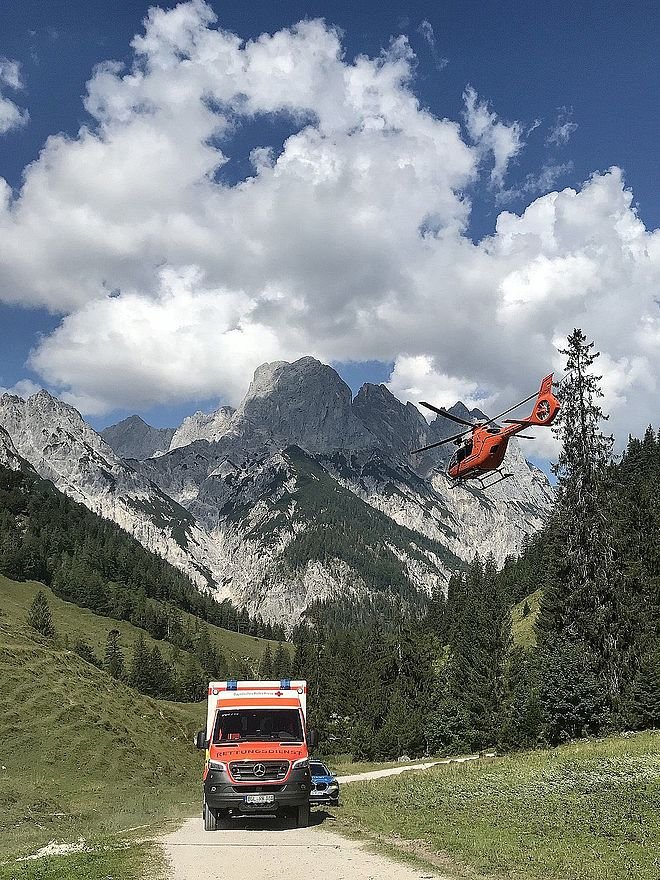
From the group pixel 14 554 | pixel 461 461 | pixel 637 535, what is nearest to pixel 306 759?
pixel 461 461

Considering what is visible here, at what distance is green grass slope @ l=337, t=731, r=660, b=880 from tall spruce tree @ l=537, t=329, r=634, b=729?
6.83 m

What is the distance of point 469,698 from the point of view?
80000mm

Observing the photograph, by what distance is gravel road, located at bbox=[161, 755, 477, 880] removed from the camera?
1566 cm

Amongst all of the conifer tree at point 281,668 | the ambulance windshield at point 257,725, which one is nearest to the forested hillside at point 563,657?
the ambulance windshield at point 257,725

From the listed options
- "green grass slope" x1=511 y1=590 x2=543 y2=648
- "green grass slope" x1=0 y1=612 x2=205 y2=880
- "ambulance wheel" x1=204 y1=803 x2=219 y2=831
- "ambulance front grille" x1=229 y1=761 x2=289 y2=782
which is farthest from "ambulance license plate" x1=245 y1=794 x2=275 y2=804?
"green grass slope" x1=511 y1=590 x2=543 y2=648

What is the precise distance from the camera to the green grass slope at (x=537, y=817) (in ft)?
52.0

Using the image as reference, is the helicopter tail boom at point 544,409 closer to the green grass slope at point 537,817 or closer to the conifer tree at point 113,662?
the green grass slope at point 537,817

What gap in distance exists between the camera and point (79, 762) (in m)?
49.6

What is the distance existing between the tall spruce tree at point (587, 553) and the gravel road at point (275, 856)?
25457mm

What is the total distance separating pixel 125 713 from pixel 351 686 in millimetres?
55348

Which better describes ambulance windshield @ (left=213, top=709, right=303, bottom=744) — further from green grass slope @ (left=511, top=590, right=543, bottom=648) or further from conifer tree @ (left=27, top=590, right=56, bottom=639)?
conifer tree @ (left=27, top=590, right=56, bottom=639)

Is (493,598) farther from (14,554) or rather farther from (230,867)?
(14,554)

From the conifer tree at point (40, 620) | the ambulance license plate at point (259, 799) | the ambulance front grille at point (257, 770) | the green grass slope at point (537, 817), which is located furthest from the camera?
the conifer tree at point (40, 620)

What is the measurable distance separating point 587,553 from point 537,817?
27276 mm
